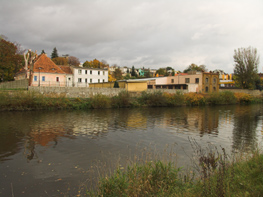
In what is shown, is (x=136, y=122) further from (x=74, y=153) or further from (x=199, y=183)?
(x=199, y=183)

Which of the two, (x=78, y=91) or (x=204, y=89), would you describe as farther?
(x=204, y=89)

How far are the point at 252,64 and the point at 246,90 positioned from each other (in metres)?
10.4

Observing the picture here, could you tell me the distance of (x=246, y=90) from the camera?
230ft

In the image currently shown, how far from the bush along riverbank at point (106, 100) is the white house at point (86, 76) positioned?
2655 cm

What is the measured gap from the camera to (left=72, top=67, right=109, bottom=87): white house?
65.8 metres

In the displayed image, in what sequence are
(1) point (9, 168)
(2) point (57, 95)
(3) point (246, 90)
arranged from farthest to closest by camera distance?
(3) point (246, 90) < (2) point (57, 95) < (1) point (9, 168)

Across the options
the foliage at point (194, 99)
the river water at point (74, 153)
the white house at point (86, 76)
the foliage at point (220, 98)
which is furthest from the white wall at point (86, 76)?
the river water at point (74, 153)

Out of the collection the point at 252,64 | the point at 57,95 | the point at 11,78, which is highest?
the point at 252,64

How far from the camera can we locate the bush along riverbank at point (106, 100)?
32.0 metres

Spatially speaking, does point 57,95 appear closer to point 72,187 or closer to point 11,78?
point 11,78

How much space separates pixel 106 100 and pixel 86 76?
32.6 meters

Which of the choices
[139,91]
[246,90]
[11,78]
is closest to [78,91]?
[139,91]

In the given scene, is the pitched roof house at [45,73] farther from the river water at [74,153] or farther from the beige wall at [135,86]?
the river water at [74,153]

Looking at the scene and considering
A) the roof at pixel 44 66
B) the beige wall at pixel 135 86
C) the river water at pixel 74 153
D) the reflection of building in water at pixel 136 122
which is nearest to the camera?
the river water at pixel 74 153
